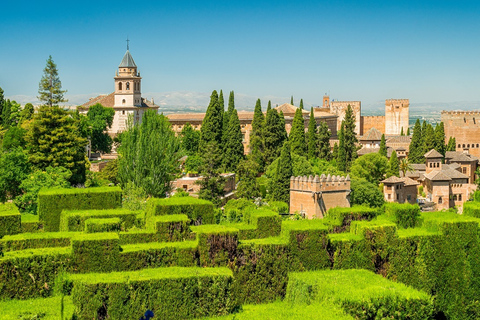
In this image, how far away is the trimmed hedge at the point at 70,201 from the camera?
16016mm

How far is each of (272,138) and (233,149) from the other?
373 cm

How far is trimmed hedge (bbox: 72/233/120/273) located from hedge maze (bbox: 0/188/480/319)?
0.06 feet

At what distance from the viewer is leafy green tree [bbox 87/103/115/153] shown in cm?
5494

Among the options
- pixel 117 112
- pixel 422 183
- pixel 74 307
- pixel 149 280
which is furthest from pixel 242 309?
pixel 117 112

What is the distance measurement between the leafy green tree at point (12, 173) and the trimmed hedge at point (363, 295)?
49.1 ft

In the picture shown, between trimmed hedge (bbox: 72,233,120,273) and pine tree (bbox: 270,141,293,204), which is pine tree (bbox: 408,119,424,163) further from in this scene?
trimmed hedge (bbox: 72,233,120,273)

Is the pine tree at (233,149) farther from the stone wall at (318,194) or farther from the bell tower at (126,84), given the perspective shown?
the bell tower at (126,84)

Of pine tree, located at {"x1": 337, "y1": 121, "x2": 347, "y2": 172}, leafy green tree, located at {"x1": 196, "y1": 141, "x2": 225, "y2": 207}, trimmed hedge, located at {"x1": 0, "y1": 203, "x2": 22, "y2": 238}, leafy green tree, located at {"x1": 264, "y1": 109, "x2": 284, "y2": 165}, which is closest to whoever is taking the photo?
trimmed hedge, located at {"x1": 0, "y1": 203, "x2": 22, "y2": 238}

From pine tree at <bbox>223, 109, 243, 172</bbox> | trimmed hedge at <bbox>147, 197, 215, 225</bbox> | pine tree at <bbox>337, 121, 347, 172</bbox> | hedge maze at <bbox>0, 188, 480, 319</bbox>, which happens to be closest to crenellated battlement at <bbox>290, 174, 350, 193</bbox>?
pine tree at <bbox>223, 109, 243, 172</bbox>

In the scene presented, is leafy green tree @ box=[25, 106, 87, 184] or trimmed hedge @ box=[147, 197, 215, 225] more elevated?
leafy green tree @ box=[25, 106, 87, 184]

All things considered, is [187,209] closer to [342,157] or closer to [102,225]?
[102,225]

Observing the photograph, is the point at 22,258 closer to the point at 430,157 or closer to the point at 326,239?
the point at 326,239

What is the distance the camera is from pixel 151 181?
26.7 metres

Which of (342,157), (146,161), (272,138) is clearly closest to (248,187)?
(146,161)
